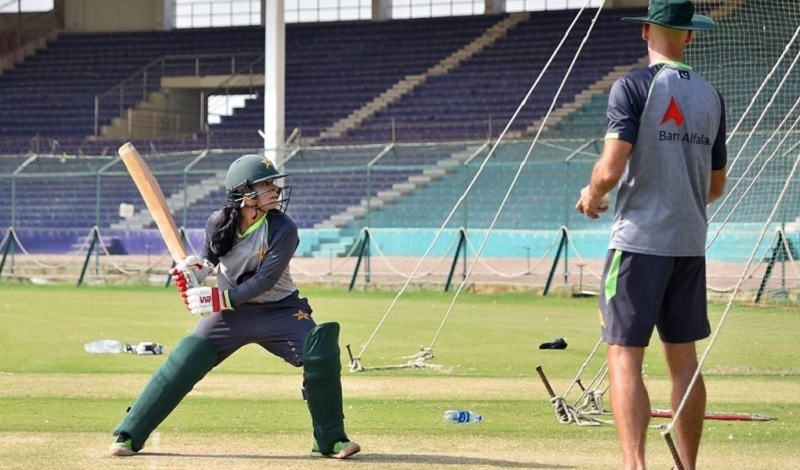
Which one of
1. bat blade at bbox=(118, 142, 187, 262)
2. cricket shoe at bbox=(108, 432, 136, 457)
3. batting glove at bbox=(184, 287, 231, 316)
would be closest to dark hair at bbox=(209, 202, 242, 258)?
batting glove at bbox=(184, 287, 231, 316)

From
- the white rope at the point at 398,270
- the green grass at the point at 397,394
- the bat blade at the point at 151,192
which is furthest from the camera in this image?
the white rope at the point at 398,270

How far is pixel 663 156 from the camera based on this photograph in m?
6.96

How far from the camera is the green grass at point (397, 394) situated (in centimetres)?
867

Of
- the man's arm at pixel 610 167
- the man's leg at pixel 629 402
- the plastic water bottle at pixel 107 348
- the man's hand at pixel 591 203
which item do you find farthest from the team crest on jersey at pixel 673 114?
the plastic water bottle at pixel 107 348

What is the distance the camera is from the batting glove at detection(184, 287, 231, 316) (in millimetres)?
→ 8414

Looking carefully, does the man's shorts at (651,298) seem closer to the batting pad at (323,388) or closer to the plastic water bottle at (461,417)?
the batting pad at (323,388)

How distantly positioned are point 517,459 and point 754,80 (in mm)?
17846

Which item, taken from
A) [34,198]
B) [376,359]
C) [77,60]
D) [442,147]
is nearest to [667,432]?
[376,359]

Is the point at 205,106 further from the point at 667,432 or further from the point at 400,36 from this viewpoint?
the point at 667,432

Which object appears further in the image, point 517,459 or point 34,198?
point 34,198

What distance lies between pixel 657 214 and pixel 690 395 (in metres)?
0.89

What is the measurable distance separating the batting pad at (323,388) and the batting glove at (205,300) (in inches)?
20.5

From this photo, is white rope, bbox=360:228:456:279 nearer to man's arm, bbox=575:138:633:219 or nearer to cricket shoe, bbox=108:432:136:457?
cricket shoe, bbox=108:432:136:457

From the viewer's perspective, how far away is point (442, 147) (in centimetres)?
3512
